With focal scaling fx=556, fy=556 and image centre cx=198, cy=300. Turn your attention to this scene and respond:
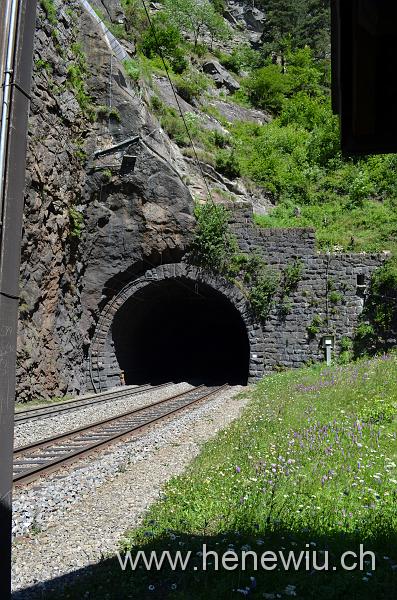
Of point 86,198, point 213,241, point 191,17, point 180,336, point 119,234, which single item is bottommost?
point 180,336

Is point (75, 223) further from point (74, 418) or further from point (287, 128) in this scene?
point (287, 128)

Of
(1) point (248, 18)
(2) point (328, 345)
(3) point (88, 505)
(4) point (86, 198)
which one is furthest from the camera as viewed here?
(1) point (248, 18)

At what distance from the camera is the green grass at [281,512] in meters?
3.52

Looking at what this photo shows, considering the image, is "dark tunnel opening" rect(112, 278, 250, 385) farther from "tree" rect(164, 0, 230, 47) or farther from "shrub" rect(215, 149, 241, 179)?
"tree" rect(164, 0, 230, 47)

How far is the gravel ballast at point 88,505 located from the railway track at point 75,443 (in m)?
0.19

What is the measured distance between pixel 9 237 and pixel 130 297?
17026mm

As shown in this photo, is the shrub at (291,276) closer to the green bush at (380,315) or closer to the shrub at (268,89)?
the green bush at (380,315)

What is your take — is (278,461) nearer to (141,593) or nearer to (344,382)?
(141,593)

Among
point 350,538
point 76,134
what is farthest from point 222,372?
point 350,538

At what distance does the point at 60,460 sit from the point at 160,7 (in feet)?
154

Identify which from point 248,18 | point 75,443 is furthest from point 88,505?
point 248,18

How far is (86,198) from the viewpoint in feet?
61.1

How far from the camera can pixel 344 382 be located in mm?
11703

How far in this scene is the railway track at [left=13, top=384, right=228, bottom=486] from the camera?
23.0 ft
